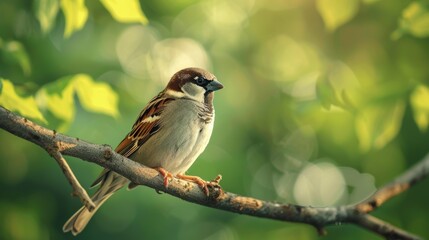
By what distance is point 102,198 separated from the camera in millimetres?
3332

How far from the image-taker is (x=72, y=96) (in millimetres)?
2752

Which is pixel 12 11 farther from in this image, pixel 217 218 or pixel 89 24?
pixel 217 218

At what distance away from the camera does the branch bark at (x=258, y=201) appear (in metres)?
2.10

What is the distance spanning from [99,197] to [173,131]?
0.57 metres

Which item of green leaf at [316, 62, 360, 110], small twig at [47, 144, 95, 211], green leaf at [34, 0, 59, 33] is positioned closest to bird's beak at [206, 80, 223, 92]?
green leaf at [316, 62, 360, 110]

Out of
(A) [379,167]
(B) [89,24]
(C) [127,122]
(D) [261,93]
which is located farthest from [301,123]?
(B) [89,24]

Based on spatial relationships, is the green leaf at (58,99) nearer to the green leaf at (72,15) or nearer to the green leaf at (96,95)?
the green leaf at (96,95)

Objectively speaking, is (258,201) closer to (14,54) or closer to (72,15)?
(72,15)

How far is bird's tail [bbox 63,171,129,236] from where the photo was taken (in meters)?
3.00

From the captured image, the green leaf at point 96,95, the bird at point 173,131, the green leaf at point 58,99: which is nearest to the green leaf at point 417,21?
Answer: the bird at point 173,131

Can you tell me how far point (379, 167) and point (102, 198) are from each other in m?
2.56

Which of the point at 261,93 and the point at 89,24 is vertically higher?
the point at 89,24

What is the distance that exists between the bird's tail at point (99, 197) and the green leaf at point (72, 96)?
357 mm

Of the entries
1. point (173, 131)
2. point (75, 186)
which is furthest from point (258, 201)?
point (173, 131)
